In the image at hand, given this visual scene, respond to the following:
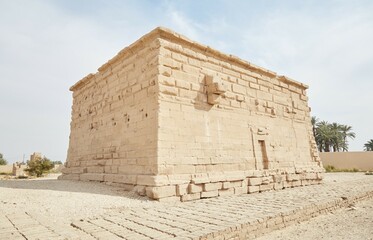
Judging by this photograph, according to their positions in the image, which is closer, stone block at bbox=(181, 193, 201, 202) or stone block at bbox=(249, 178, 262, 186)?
stone block at bbox=(181, 193, 201, 202)

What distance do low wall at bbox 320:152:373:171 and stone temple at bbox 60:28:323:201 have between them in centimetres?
2060

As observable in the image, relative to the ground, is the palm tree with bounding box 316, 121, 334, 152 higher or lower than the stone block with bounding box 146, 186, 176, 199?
higher

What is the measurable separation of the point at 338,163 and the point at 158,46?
91.3 feet

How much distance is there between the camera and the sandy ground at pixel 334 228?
3.91 metres

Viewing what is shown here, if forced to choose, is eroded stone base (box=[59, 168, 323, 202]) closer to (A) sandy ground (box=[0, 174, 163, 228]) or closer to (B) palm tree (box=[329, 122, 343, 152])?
(A) sandy ground (box=[0, 174, 163, 228])

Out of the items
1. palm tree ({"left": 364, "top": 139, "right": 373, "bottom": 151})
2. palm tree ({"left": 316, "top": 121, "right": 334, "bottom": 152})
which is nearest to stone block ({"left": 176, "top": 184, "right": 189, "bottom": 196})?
palm tree ({"left": 316, "top": 121, "right": 334, "bottom": 152})

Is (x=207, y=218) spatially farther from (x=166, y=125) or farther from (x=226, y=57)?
(x=226, y=57)

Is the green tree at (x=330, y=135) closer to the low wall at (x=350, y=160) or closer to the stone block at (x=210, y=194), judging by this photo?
the low wall at (x=350, y=160)

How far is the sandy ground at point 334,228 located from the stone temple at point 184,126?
233cm

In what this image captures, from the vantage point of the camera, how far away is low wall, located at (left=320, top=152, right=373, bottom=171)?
86.6ft

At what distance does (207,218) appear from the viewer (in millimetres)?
3855

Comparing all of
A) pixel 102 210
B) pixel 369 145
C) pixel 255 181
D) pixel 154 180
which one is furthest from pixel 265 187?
pixel 369 145

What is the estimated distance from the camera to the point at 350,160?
2692cm

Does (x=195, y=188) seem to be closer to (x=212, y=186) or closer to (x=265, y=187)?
(x=212, y=186)
